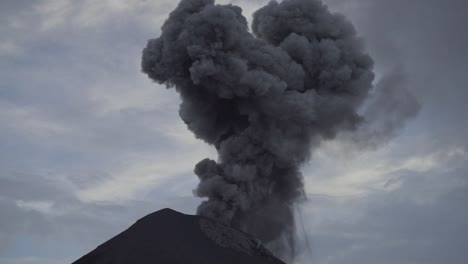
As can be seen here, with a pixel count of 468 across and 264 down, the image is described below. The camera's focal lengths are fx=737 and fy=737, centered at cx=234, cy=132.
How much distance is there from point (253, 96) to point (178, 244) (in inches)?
621

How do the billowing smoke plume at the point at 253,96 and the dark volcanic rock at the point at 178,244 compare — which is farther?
the billowing smoke plume at the point at 253,96

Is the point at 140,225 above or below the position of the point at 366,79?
below

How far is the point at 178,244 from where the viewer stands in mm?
52406

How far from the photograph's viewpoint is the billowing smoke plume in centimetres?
6053

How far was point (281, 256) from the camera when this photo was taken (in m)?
62.7

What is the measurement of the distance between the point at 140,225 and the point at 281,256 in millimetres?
13695

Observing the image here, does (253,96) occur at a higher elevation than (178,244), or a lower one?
higher

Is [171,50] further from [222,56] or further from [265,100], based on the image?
[265,100]

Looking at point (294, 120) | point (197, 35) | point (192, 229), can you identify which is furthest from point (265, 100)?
point (192, 229)

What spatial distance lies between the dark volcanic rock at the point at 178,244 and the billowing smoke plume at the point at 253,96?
3.78m

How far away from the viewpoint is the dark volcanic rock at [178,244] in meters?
50.5

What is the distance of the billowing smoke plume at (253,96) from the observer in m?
60.5

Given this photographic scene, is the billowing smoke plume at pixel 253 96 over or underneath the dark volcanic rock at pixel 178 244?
over

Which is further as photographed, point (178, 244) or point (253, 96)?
point (253, 96)
